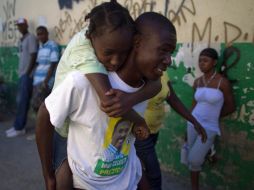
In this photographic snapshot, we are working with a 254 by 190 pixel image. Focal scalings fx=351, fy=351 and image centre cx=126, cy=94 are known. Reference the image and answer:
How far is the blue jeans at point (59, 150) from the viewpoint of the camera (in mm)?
1690

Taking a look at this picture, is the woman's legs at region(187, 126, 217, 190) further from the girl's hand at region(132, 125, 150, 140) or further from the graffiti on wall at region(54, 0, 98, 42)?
the graffiti on wall at region(54, 0, 98, 42)

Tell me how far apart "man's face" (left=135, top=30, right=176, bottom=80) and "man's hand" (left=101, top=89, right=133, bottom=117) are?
150 millimetres

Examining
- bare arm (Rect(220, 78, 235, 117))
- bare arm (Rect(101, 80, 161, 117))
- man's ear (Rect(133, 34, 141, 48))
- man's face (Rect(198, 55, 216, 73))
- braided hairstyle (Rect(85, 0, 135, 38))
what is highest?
braided hairstyle (Rect(85, 0, 135, 38))

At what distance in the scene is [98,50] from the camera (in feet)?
4.97

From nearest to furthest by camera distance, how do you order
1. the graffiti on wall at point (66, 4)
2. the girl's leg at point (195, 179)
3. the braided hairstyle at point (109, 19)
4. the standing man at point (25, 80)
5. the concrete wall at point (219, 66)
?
the braided hairstyle at point (109, 19), the concrete wall at point (219, 66), the girl's leg at point (195, 179), the graffiti on wall at point (66, 4), the standing man at point (25, 80)

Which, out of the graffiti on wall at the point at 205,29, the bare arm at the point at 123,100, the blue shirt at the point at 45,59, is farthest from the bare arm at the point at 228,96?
the blue shirt at the point at 45,59

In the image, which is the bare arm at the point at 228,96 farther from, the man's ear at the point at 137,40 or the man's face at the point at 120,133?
the man's ear at the point at 137,40

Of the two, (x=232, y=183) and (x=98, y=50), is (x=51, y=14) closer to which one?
(x=232, y=183)

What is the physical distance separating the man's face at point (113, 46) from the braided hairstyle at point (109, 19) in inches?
0.8

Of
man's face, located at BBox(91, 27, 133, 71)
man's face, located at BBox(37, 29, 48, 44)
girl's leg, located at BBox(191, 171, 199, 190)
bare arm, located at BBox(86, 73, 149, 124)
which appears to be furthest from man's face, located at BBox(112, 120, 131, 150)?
man's face, located at BBox(37, 29, 48, 44)

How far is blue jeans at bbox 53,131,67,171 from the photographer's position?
169 centimetres

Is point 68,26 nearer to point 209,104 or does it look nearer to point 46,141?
point 209,104

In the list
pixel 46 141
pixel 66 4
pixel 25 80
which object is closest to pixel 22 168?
pixel 25 80

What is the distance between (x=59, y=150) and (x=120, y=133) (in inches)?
13.5
